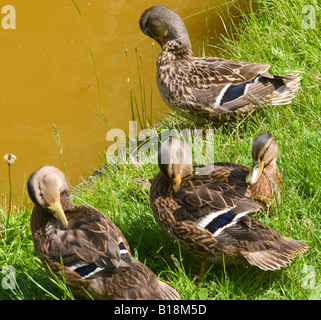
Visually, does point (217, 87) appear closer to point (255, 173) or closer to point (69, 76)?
point (255, 173)

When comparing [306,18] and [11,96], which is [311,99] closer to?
[306,18]

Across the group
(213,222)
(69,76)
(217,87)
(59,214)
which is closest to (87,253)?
(59,214)

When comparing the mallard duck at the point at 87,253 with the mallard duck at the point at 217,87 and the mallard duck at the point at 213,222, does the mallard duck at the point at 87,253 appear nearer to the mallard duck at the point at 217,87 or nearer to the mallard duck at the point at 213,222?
the mallard duck at the point at 213,222

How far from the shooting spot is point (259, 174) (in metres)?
4.50

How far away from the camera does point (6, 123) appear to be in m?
6.90

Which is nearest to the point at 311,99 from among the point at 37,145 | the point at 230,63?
the point at 230,63

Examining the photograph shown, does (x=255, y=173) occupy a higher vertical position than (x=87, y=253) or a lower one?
higher

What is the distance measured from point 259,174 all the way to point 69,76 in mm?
3502

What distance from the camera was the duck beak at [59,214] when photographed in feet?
13.2

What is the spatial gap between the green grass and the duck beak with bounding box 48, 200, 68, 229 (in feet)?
1.25

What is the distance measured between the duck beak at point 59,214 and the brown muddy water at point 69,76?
83.2 inches

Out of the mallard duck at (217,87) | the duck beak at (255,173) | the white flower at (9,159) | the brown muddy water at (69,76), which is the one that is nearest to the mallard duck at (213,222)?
the duck beak at (255,173)

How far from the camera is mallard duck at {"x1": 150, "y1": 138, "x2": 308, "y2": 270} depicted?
4039 mm

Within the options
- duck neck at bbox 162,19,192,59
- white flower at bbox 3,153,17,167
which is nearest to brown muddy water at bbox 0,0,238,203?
duck neck at bbox 162,19,192,59
